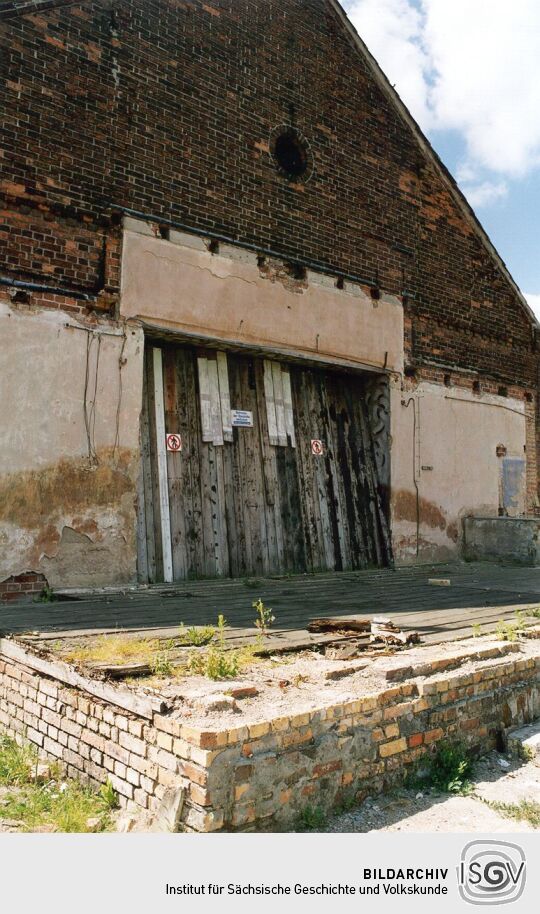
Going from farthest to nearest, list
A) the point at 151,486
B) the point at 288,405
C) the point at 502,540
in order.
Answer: the point at 502,540, the point at 288,405, the point at 151,486

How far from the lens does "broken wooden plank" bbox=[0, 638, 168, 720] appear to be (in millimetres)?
3127

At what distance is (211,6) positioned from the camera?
27.7 feet

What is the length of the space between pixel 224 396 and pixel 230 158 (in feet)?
9.16

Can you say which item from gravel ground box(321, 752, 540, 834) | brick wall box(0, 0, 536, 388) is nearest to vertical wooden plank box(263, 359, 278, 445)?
brick wall box(0, 0, 536, 388)

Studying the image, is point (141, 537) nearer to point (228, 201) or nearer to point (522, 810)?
point (228, 201)

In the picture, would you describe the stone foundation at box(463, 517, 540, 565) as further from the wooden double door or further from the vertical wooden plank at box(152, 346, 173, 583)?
the vertical wooden plank at box(152, 346, 173, 583)

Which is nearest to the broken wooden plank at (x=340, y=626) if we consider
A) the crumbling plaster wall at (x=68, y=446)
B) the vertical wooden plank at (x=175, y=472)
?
the crumbling plaster wall at (x=68, y=446)

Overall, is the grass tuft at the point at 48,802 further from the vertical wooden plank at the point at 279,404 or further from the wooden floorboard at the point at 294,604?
the vertical wooden plank at the point at 279,404

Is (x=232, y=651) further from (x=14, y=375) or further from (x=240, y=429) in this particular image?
(x=240, y=429)

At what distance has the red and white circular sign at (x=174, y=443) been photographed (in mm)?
7953

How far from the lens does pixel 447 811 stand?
3.32m

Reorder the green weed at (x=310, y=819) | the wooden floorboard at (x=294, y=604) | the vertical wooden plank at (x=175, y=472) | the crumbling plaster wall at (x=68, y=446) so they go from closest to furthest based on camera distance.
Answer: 1. the green weed at (x=310, y=819)
2. the wooden floorboard at (x=294, y=604)
3. the crumbling plaster wall at (x=68, y=446)
4. the vertical wooden plank at (x=175, y=472)

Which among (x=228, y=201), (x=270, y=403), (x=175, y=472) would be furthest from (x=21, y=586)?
(x=228, y=201)

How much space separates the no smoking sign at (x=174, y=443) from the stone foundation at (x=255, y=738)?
12.5 feet
